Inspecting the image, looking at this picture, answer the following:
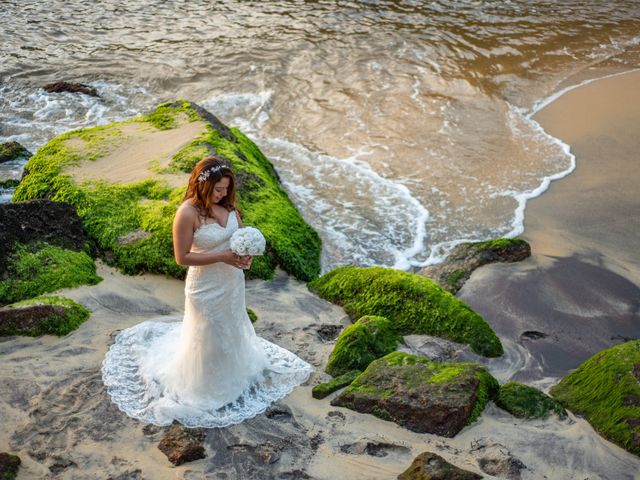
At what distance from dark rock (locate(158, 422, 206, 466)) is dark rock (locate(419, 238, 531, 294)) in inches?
184

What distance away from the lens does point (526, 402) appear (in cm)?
664

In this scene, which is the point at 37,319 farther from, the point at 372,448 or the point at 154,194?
the point at 372,448

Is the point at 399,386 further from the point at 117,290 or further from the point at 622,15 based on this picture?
the point at 622,15

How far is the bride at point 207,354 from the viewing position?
6.21 metres

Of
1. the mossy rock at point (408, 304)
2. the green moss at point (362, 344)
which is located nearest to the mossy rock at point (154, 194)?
the mossy rock at point (408, 304)

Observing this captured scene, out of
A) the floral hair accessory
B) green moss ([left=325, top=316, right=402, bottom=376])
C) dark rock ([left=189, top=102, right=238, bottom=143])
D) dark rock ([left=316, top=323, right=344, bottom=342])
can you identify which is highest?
the floral hair accessory

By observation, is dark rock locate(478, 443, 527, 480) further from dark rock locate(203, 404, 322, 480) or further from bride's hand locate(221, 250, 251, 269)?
bride's hand locate(221, 250, 251, 269)

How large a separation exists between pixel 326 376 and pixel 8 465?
3.06m

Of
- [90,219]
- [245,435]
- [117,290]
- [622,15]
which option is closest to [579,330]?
[245,435]

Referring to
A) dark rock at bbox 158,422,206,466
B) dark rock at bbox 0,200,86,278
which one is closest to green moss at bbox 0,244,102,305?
dark rock at bbox 0,200,86,278

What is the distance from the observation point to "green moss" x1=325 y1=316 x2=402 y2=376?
7.24 meters

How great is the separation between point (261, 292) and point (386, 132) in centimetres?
Result: 723

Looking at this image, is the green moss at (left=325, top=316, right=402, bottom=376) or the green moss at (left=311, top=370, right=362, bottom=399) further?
the green moss at (left=325, top=316, right=402, bottom=376)

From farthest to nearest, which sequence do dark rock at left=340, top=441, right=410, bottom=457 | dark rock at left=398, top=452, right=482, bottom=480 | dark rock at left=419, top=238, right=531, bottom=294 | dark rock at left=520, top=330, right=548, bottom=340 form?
1. dark rock at left=419, top=238, right=531, bottom=294
2. dark rock at left=520, top=330, right=548, bottom=340
3. dark rock at left=340, top=441, right=410, bottom=457
4. dark rock at left=398, top=452, right=482, bottom=480
